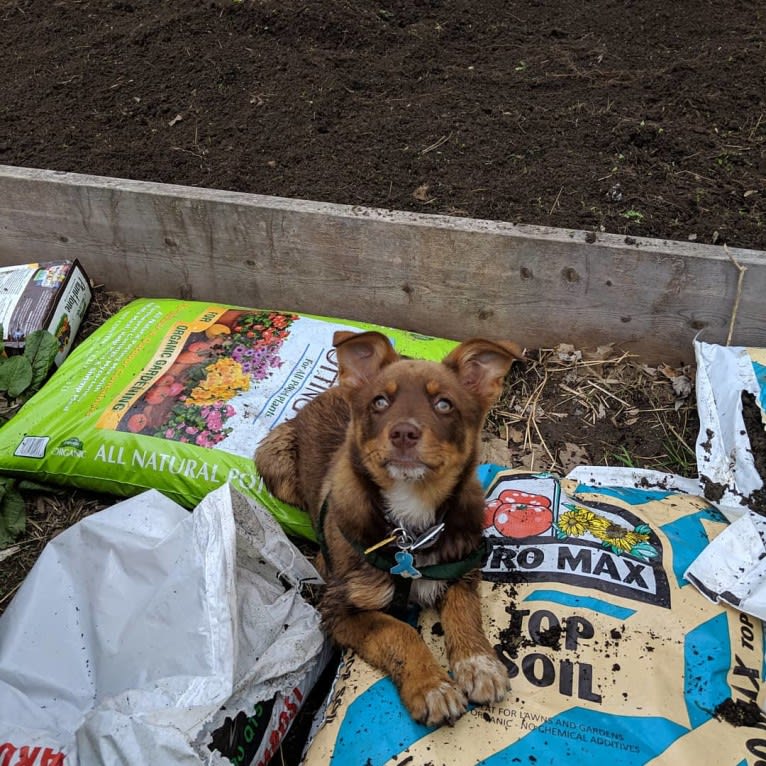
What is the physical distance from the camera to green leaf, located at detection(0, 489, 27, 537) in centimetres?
314

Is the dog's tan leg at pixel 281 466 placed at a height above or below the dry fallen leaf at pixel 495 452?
above

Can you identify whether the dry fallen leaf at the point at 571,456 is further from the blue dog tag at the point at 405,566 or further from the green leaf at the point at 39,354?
the green leaf at the point at 39,354

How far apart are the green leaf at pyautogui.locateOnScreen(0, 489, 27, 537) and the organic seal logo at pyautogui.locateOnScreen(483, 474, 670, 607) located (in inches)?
81.7

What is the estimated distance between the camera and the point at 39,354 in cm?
369

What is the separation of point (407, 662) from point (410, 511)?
467 mm

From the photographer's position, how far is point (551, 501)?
268cm

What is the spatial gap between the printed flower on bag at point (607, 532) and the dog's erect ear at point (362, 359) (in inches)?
34.2

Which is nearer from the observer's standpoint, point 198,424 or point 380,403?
point 380,403

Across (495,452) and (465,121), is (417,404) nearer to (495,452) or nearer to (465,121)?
(495,452)

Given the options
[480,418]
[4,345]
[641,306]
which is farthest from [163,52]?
[480,418]

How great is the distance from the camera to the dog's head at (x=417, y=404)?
214 centimetres

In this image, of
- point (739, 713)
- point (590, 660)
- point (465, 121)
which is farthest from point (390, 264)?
point (739, 713)

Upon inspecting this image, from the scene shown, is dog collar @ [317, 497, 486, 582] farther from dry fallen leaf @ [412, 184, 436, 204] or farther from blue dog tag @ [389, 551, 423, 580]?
dry fallen leaf @ [412, 184, 436, 204]

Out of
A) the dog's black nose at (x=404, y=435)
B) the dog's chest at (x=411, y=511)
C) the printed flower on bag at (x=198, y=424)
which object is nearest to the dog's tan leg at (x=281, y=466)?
the printed flower on bag at (x=198, y=424)
